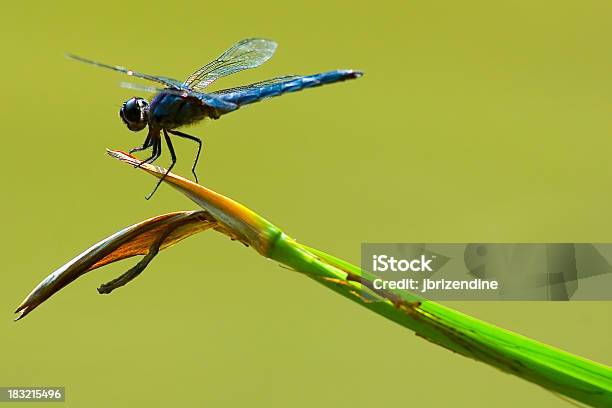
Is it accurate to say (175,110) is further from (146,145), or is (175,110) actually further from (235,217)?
(235,217)

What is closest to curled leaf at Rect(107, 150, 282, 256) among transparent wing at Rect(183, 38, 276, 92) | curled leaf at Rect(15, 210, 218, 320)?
curled leaf at Rect(15, 210, 218, 320)

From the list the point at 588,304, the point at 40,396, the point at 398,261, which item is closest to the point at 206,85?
the point at 398,261

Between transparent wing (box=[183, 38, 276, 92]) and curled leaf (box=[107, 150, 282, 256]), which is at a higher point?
transparent wing (box=[183, 38, 276, 92])

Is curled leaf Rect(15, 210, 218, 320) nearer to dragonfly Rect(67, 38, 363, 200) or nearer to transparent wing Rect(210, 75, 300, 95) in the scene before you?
dragonfly Rect(67, 38, 363, 200)

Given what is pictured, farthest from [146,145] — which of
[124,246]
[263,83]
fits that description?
[124,246]

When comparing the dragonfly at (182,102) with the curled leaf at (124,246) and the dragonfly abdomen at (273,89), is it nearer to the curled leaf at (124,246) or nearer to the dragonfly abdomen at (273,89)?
the dragonfly abdomen at (273,89)

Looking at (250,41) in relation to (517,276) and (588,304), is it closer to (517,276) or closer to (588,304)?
(517,276)
